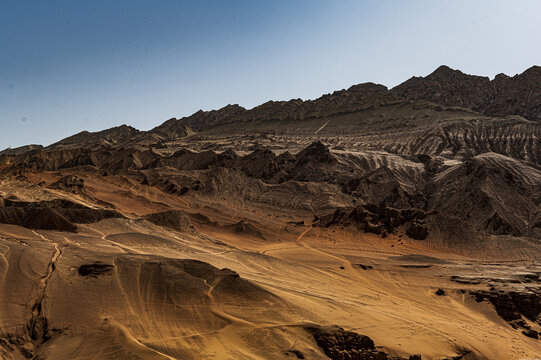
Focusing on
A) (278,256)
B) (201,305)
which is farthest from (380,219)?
(201,305)

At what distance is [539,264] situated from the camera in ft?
116

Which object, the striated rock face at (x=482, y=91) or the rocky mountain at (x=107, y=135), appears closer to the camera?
the striated rock face at (x=482, y=91)

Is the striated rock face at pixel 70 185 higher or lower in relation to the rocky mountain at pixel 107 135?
lower

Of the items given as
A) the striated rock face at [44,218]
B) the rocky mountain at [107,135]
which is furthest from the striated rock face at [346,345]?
the rocky mountain at [107,135]

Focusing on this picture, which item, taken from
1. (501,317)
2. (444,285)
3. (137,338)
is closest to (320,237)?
(444,285)

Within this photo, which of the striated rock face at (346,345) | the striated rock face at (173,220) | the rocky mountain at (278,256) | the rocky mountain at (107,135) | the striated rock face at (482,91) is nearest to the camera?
the striated rock face at (346,345)

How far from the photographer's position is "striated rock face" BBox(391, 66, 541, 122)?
12544 cm

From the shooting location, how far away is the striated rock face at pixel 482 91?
125 meters

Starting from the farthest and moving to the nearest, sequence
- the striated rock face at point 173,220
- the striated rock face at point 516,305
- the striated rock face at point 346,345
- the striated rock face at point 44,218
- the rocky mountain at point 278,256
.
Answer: the striated rock face at point 173,220 < the striated rock face at point 44,218 < the striated rock face at point 516,305 < the rocky mountain at point 278,256 < the striated rock face at point 346,345

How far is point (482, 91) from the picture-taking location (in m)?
158

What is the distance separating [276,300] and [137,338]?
608cm

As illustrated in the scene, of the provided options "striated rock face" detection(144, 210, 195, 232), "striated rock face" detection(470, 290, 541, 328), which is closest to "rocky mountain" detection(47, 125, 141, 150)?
"striated rock face" detection(144, 210, 195, 232)

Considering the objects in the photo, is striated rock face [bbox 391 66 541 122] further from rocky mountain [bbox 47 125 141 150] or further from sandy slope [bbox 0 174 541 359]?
rocky mountain [bbox 47 125 141 150]

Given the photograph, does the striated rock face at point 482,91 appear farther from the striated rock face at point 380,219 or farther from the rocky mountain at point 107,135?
the rocky mountain at point 107,135
